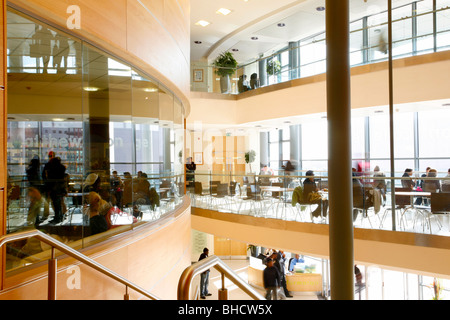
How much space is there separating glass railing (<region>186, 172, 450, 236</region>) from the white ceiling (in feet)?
19.6

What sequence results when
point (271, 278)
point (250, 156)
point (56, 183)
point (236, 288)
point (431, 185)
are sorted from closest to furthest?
point (56, 183), point (431, 185), point (271, 278), point (236, 288), point (250, 156)

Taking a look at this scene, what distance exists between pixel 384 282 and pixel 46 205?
1429 cm

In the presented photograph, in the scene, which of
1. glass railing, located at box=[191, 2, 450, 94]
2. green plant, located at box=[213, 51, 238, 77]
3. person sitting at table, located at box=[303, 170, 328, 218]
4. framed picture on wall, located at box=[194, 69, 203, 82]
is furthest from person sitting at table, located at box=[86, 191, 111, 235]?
green plant, located at box=[213, 51, 238, 77]

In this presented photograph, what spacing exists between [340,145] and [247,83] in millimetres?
11510

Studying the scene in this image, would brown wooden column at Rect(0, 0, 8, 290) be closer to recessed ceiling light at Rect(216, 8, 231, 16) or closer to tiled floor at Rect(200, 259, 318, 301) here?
tiled floor at Rect(200, 259, 318, 301)

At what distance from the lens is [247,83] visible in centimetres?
1516

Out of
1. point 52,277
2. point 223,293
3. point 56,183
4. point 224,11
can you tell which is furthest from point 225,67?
point 223,293

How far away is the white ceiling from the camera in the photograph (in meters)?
13.3

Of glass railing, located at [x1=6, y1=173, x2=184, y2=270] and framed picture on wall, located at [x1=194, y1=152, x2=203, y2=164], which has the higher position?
framed picture on wall, located at [x1=194, y1=152, x2=203, y2=164]

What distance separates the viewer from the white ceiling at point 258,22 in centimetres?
1334

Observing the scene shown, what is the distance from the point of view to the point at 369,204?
26.1 feet

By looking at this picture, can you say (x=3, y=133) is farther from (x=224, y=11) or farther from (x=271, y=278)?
(x=224, y=11)

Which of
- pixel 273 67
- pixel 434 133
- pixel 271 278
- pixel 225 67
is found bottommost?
pixel 271 278

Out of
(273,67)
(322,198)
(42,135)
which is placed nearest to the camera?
(42,135)
